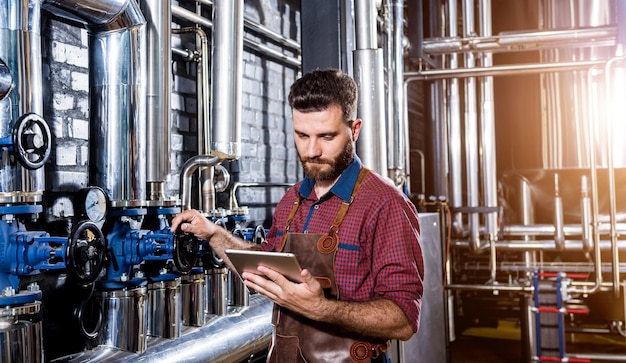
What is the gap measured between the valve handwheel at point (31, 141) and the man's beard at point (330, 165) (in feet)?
1.91

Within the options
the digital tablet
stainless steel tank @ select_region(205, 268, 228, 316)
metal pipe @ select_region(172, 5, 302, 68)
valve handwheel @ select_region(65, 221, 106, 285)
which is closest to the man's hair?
the digital tablet

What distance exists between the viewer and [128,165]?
5.31ft

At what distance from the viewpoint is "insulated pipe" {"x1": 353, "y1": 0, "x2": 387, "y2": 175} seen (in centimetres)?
253

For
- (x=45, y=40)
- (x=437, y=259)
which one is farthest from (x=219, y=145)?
(x=437, y=259)

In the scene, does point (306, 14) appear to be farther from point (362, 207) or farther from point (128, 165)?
point (362, 207)

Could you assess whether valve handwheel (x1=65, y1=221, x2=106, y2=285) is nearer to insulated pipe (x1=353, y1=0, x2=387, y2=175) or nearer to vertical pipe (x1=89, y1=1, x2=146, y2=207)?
vertical pipe (x1=89, y1=1, x2=146, y2=207)

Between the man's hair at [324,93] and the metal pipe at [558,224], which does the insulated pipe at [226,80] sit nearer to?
the man's hair at [324,93]

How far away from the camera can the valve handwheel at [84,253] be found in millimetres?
1292

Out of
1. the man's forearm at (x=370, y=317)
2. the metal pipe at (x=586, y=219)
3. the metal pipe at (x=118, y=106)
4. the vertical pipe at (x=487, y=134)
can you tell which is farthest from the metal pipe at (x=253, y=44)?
the metal pipe at (x=586, y=219)

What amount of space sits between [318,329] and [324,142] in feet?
1.42

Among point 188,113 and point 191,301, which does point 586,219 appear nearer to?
point 188,113

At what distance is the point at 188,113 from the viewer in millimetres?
2328

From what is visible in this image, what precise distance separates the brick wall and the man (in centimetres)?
72

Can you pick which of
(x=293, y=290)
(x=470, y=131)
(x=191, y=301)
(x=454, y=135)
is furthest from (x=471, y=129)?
(x=293, y=290)
